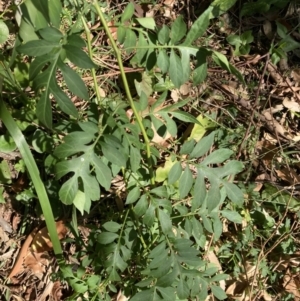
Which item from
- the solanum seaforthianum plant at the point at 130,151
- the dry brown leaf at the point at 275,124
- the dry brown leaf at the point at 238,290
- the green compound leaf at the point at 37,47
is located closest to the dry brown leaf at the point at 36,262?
the solanum seaforthianum plant at the point at 130,151

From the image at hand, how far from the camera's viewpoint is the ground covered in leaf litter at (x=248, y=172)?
2385 millimetres

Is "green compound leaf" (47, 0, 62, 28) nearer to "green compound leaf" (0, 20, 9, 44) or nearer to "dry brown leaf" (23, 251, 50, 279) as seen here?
"green compound leaf" (0, 20, 9, 44)

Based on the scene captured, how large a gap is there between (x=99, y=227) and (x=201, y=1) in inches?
56.2

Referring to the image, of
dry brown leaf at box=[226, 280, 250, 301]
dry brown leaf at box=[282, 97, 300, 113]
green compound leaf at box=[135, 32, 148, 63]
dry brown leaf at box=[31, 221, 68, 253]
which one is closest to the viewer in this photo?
green compound leaf at box=[135, 32, 148, 63]

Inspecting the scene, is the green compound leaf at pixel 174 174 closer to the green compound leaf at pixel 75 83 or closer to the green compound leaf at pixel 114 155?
the green compound leaf at pixel 114 155

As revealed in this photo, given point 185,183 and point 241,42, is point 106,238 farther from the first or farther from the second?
point 241,42

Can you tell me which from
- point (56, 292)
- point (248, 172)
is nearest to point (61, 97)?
point (56, 292)

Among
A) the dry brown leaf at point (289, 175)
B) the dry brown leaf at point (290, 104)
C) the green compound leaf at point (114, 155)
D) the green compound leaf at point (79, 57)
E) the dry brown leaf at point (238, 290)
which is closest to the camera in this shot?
the green compound leaf at point (79, 57)

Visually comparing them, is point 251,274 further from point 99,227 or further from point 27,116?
→ point 27,116

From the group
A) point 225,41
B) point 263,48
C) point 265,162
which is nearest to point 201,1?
point 225,41

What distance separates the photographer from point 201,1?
9.09 ft

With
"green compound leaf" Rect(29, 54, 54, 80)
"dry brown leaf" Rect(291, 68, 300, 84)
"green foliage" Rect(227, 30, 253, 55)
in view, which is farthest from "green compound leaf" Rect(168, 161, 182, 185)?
"dry brown leaf" Rect(291, 68, 300, 84)

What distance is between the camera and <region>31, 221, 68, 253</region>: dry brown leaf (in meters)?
2.37

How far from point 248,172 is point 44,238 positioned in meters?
1.16
